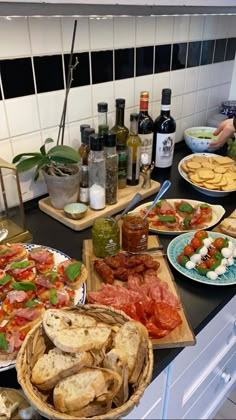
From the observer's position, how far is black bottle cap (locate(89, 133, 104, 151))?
3.30ft

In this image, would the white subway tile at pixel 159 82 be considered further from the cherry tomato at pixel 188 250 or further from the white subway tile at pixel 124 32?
the cherry tomato at pixel 188 250

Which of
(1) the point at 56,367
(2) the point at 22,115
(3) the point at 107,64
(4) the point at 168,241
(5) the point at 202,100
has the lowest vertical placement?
(4) the point at 168,241

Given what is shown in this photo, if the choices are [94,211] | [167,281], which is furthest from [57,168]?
[167,281]

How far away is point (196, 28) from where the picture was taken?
148 centimetres

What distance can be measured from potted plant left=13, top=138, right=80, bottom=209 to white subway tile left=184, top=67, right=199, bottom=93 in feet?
2.50

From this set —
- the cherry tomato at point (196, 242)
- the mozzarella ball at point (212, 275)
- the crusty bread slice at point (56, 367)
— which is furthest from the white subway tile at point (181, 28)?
the crusty bread slice at point (56, 367)

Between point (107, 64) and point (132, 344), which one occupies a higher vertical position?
point (107, 64)

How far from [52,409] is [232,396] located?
51.4 inches

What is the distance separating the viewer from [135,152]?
47.7 inches

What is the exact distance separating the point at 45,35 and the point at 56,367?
0.87 m

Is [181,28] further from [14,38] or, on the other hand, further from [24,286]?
[24,286]

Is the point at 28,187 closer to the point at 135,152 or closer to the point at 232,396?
the point at 135,152

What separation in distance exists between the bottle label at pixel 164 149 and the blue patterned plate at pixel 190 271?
0.44 m

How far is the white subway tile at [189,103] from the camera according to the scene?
1607mm
